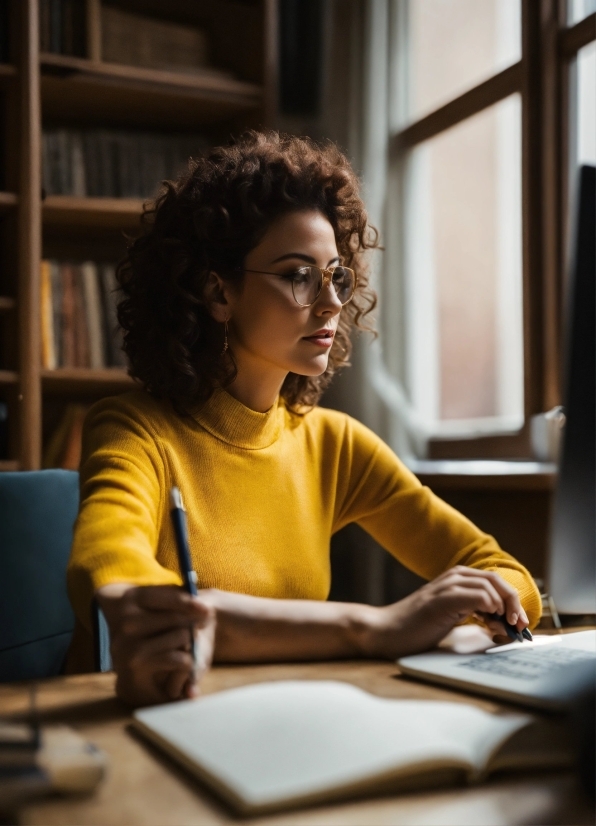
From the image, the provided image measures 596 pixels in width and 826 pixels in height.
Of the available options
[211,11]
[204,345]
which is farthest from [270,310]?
[211,11]

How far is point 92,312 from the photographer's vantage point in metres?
2.45

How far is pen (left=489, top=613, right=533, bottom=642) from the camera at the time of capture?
0.95m

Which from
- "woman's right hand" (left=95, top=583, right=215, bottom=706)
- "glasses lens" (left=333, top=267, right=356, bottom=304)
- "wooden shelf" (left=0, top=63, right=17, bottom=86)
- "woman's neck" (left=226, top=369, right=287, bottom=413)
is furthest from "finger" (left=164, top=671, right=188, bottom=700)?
"wooden shelf" (left=0, top=63, right=17, bottom=86)

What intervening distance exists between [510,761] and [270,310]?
928mm

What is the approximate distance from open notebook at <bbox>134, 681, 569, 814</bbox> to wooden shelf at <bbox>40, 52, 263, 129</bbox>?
2.16 meters

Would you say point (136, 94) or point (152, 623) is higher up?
point (136, 94)

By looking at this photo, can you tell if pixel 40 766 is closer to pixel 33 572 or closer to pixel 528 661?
pixel 528 661

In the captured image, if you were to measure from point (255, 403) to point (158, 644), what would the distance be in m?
0.73

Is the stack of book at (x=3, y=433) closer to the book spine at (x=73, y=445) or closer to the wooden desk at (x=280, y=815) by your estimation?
the book spine at (x=73, y=445)

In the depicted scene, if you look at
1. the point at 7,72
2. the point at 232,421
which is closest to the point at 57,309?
the point at 7,72

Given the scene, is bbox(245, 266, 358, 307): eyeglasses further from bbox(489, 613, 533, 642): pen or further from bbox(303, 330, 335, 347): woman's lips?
bbox(489, 613, 533, 642): pen

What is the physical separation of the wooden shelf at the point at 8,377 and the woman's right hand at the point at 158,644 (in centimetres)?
166

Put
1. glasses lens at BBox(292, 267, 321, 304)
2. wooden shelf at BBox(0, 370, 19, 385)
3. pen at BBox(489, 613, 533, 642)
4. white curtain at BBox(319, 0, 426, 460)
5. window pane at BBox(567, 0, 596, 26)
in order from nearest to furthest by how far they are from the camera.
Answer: pen at BBox(489, 613, 533, 642) → glasses lens at BBox(292, 267, 321, 304) → window pane at BBox(567, 0, 596, 26) → wooden shelf at BBox(0, 370, 19, 385) → white curtain at BBox(319, 0, 426, 460)

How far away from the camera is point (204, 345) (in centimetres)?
145
